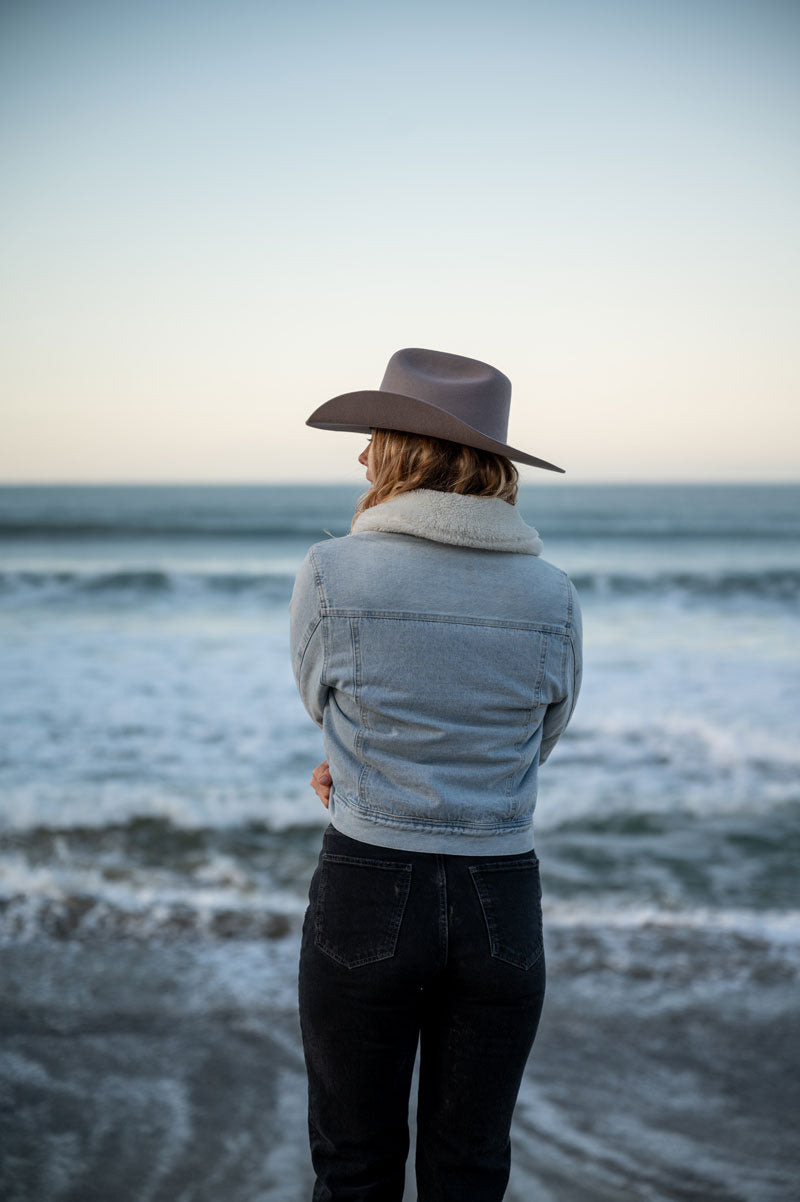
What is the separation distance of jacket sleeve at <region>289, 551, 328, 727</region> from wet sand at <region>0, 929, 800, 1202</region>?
4.81ft

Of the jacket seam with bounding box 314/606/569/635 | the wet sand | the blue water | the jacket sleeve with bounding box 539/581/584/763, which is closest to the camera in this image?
the jacket seam with bounding box 314/606/569/635

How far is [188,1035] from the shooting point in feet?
9.17

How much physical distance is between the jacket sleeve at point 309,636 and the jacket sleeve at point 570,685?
41cm

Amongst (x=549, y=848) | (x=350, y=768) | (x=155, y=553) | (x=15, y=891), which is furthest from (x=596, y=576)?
(x=350, y=768)

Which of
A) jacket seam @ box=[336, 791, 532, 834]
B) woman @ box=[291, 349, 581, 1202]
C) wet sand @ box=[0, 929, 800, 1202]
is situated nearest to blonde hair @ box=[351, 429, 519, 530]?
woman @ box=[291, 349, 581, 1202]

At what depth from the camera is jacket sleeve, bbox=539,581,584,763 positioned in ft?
4.84

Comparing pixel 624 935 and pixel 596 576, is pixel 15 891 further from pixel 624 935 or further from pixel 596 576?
pixel 596 576

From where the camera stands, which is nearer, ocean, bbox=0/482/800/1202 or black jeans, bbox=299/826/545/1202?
black jeans, bbox=299/826/545/1202

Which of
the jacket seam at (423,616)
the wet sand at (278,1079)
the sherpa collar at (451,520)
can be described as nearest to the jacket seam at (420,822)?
the jacket seam at (423,616)

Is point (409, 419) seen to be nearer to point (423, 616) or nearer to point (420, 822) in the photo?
point (423, 616)

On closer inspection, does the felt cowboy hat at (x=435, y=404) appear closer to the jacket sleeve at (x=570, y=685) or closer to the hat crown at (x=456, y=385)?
the hat crown at (x=456, y=385)

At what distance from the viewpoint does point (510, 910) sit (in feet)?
4.61

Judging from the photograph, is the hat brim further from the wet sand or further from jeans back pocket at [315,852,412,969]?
the wet sand

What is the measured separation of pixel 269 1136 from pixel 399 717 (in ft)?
5.36
